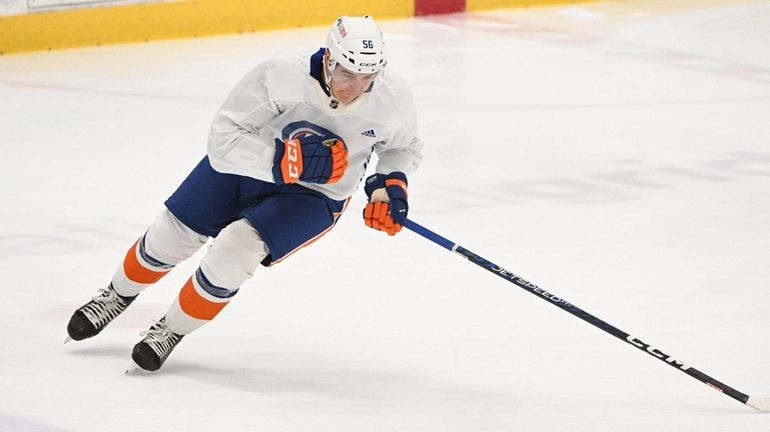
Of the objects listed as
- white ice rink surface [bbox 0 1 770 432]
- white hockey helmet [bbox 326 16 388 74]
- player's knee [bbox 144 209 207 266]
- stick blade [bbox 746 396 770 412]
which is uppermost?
white hockey helmet [bbox 326 16 388 74]

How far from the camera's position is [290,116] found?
3.36 m

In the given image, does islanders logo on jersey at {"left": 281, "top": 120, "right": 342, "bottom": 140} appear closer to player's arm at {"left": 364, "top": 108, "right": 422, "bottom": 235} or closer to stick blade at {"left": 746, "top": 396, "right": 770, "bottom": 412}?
player's arm at {"left": 364, "top": 108, "right": 422, "bottom": 235}

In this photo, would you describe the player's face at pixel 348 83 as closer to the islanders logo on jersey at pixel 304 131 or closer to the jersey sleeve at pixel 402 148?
the islanders logo on jersey at pixel 304 131

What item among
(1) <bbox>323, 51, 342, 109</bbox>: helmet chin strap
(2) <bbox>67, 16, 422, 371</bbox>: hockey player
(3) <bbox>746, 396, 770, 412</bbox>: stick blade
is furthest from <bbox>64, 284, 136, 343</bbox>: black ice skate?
(3) <bbox>746, 396, 770, 412</bbox>: stick blade

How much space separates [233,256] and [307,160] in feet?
0.93

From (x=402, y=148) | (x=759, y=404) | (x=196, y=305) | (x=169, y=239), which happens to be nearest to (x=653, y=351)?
(x=759, y=404)

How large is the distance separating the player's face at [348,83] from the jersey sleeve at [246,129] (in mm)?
154

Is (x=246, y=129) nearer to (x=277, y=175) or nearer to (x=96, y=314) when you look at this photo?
(x=277, y=175)

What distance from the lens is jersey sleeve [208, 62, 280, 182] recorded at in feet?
10.7

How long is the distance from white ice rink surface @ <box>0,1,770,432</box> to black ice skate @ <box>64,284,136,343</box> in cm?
6

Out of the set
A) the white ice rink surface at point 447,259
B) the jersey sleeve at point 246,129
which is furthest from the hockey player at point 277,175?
the white ice rink surface at point 447,259

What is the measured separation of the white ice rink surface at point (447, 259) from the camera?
3.26 metres

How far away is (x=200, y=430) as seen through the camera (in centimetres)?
304

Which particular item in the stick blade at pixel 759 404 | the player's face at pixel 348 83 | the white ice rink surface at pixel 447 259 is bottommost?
the white ice rink surface at pixel 447 259
